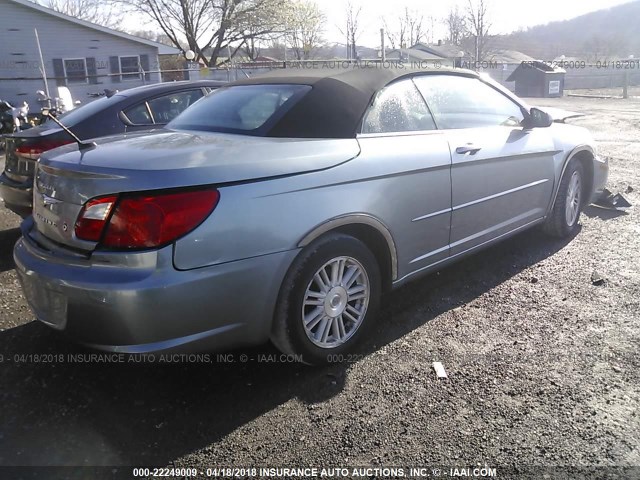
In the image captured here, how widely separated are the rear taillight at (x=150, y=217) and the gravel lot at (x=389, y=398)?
0.88 m

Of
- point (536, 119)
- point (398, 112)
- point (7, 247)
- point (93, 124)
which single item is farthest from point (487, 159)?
point (7, 247)

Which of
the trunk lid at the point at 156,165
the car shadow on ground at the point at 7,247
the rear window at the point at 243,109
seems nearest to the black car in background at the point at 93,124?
the car shadow on ground at the point at 7,247

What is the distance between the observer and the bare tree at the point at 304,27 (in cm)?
3675

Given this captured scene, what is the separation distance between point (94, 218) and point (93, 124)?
126 inches

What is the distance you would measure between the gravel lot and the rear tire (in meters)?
1.13

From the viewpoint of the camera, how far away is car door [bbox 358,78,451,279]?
118 inches

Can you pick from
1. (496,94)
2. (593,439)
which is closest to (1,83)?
(496,94)

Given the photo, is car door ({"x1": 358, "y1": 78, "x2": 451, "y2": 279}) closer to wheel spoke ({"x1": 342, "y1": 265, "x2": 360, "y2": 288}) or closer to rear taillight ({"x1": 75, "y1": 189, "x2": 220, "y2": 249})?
wheel spoke ({"x1": 342, "y1": 265, "x2": 360, "y2": 288})

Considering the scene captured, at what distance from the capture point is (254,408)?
253 cm

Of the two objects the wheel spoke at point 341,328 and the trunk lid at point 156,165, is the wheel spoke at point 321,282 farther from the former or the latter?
the trunk lid at point 156,165

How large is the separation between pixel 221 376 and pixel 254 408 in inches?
13.8

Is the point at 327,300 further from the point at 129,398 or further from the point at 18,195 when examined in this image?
the point at 18,195

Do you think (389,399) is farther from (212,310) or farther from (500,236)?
(500,236)

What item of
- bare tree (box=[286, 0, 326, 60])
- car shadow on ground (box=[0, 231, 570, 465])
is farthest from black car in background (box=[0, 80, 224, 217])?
bare tree (box=[286, 0, 326, 60])
